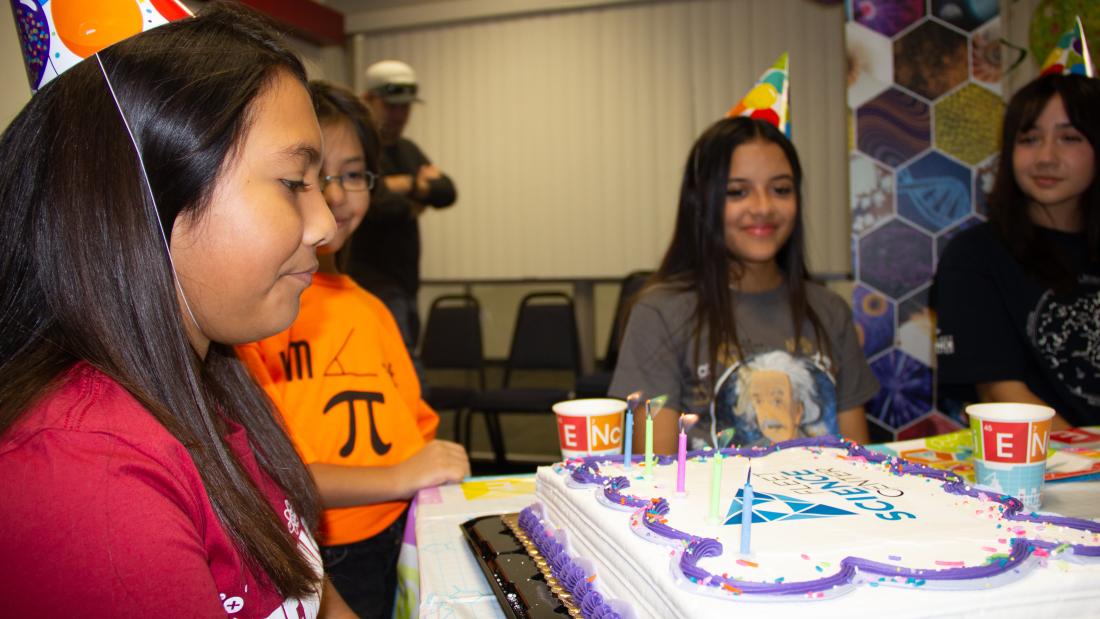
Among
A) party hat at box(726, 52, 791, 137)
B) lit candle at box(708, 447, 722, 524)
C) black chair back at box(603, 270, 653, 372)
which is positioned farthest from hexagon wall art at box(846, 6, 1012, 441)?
lit candle at box(708, 447, 722, 524)

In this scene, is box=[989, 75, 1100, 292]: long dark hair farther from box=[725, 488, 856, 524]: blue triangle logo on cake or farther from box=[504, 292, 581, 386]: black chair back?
box=[504, 292, 581, 386]: black chair back

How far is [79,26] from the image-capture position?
86cm

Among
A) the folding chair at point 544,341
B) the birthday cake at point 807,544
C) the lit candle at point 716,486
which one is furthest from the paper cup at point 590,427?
the folding chair at point 544,341

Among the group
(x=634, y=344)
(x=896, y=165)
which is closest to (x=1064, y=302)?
(x=634, y=344)

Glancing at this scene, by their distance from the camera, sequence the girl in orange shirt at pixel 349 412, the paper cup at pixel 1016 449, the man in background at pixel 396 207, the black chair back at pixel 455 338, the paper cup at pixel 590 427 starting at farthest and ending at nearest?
the black chair back at pixel 455 338
the man in background at pixel 396 207
the girl in orange shirt at pixel 349 412
the paper cup at pixel 590 427
the paper cup at pixel 1016 449

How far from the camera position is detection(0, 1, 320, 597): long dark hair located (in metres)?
0.66

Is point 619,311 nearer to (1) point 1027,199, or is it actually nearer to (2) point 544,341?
(2) point 544,341

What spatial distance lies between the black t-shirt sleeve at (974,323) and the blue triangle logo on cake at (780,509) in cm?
133

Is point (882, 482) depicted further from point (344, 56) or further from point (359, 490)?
point (344, 56)

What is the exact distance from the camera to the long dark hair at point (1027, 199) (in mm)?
1855

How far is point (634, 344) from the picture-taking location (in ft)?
5.51

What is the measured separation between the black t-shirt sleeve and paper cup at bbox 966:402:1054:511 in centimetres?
92

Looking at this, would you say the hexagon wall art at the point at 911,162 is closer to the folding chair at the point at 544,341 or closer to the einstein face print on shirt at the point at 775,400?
the folding chair at the point at 544,341

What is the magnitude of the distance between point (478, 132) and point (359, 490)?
162 inches
